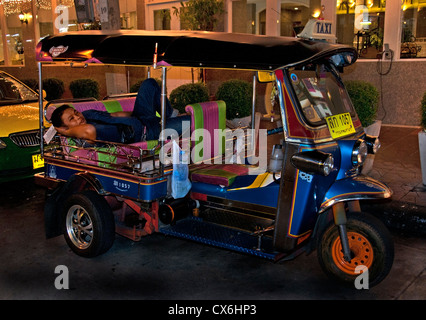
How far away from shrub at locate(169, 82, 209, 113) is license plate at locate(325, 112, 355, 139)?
5.16 m

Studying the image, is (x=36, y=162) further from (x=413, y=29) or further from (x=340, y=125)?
(x=413, y=29)

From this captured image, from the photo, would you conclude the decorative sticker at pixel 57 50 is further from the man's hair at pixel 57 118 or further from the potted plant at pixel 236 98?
the potted plant at pixel 236 98

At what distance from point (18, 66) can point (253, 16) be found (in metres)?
11.3

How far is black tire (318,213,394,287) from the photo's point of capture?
159 inches

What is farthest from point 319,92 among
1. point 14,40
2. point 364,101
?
point 14,40

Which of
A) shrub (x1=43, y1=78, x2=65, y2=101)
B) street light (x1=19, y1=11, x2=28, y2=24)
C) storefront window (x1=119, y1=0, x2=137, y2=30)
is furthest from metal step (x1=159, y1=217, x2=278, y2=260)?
street light (x1=19, y1=11, x2=28, y2=24)

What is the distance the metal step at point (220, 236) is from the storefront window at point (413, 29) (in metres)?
7.89

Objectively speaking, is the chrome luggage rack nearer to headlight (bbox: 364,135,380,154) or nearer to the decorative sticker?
the decorative sticker

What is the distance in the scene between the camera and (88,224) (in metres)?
5.06

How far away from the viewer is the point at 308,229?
434 cm

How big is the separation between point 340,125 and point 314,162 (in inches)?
29.3

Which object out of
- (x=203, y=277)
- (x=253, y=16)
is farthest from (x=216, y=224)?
(x=253, y=16)

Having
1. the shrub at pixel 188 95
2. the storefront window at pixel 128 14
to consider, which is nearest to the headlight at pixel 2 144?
the shrub at pixel 188 95

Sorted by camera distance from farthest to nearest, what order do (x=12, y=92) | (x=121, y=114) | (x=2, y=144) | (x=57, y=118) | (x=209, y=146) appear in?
(x=12, y=92), (x=2, y=144), (x=121, y=114), (x=209, y=146), (x=57, y=118)
